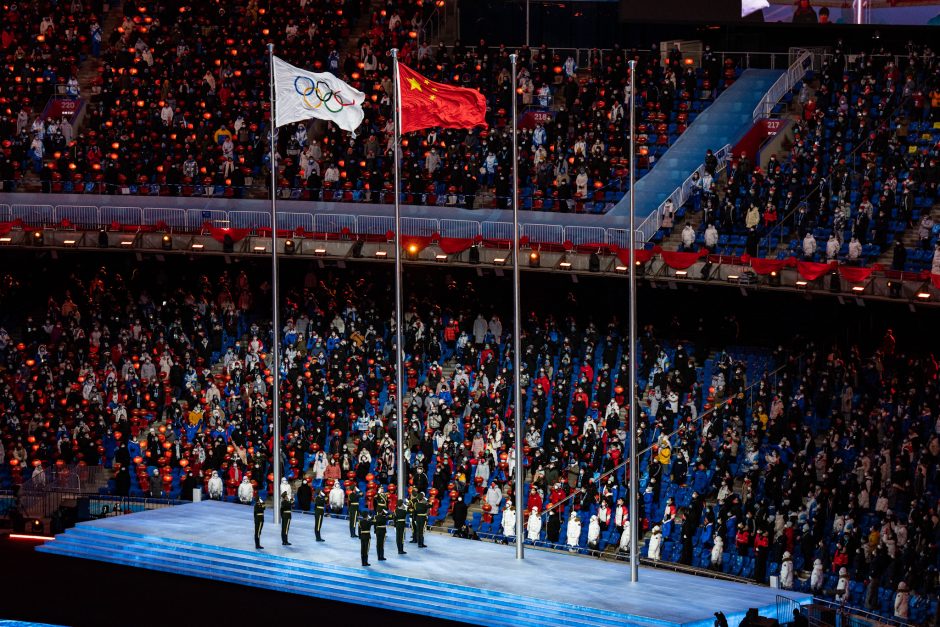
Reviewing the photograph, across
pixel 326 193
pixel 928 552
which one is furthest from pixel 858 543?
pixel 326 193

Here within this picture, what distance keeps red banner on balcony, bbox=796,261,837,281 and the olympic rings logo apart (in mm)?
11254

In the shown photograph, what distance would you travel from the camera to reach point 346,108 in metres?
36.2

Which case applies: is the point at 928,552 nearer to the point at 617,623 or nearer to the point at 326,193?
the point at 617,623

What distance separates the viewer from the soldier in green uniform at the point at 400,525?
3578 cm

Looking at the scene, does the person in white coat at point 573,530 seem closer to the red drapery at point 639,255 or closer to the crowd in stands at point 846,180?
the red drapery at point 639,255

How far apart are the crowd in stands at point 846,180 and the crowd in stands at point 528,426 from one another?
266cm

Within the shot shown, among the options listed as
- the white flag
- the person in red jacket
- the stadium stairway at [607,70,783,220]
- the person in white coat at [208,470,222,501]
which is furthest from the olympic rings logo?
the stadium stairway at [607,70,783,220]

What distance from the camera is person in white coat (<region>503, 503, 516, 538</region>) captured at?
3953 cm

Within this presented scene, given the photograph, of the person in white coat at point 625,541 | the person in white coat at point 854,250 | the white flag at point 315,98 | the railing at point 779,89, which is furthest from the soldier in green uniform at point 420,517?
the railing at point 779,89

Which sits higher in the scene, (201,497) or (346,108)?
(346,108)

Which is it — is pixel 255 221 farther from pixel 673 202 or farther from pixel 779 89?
pixel 779 89

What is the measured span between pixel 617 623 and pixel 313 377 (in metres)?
16.8

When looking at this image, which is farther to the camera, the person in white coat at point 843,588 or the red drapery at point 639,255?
the red drapery at point 639,255

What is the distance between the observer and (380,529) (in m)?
35.7
